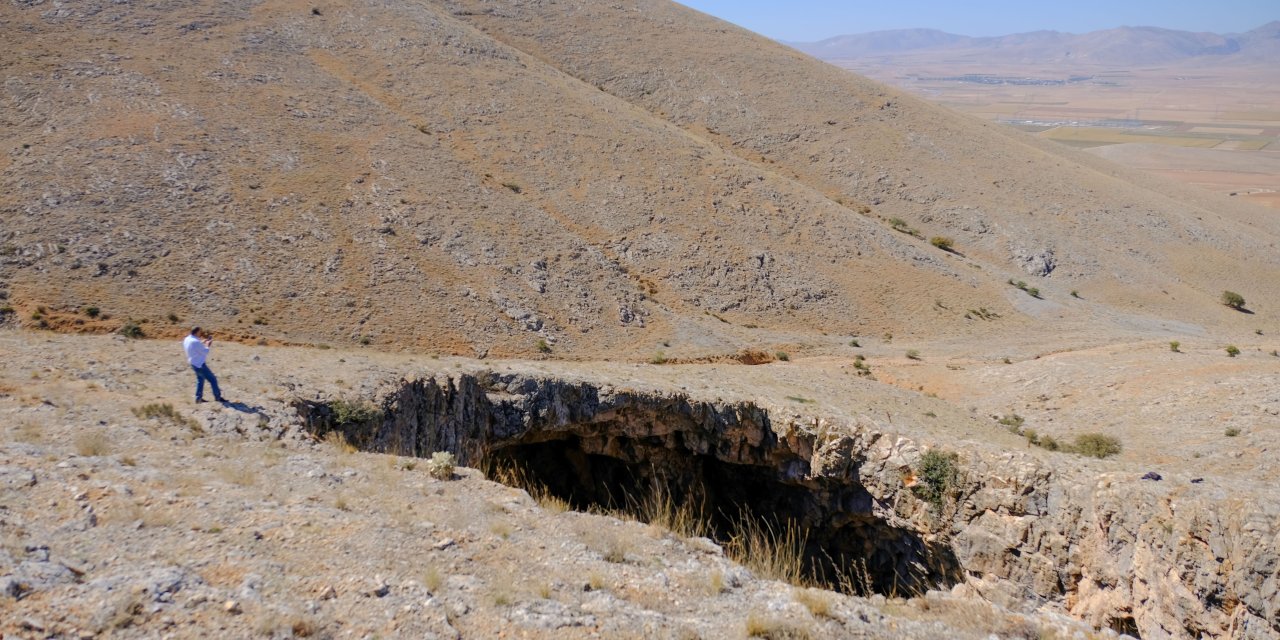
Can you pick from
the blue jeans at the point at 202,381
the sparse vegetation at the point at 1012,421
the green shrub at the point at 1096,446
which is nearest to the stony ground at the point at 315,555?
the blue jeans at the point at 202,381

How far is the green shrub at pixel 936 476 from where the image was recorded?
1544 cm

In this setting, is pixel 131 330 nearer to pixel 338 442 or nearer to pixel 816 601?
pixel 338 442

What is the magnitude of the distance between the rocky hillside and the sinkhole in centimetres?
624

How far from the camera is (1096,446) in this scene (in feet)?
59.0

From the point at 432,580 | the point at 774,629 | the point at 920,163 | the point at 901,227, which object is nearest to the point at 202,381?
the point at 432,580

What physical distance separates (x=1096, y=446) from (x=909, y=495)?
537cm

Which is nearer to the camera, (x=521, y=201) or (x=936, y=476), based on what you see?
(x=936, y=476)

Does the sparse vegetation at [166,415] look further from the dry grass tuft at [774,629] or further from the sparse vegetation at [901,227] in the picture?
the sparse vegetation at [901,227]

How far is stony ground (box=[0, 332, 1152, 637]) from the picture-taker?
657 cm

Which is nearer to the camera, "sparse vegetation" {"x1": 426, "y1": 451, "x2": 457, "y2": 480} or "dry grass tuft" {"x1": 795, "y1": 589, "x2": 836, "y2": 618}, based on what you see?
"dry grass tuft" {"x1": 795, "y1": 589, "x2": 836, "y2": 618}

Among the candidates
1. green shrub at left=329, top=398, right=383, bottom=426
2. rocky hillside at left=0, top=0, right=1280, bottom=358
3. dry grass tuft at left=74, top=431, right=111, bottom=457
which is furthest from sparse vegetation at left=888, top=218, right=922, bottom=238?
dry grass tuft at left=74, top=431, right=111, bottom=457

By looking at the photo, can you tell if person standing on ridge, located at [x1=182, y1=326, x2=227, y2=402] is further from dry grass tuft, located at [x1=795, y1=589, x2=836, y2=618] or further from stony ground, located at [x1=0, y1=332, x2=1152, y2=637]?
dry grass tuft, located at [x1=795, y1=589, x2=836, y2=618]

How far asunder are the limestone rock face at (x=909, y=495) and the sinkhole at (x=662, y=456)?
0.04 metres

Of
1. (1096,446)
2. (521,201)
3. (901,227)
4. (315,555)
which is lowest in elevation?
(1096,446)
